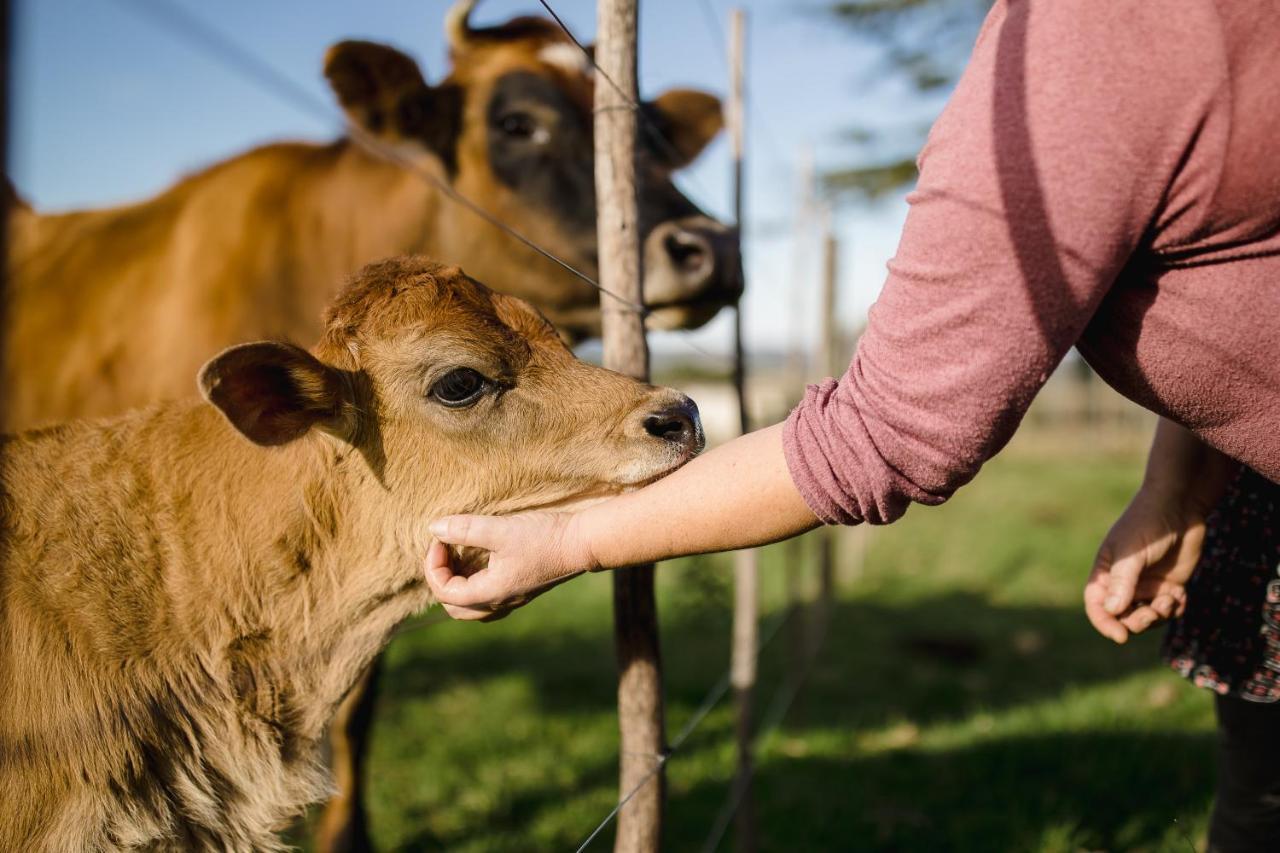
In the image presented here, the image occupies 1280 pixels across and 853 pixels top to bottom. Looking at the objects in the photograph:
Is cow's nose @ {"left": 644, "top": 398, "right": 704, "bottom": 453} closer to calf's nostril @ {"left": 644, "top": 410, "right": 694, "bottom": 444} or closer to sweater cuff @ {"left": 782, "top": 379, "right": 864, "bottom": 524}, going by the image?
calf's nostril @ {"left": 644, "top": 410, "right": 694, "bottom": 444}

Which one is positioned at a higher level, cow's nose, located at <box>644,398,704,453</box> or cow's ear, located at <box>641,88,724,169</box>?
cow's ear, located at <box>641,88,724,169</box>

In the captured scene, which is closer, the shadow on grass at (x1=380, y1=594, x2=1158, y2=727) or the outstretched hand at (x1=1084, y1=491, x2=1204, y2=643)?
the outstretched hand at (x1=1084, y1=491, x2=1204, y2=643)

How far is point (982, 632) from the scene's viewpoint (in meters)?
7.21

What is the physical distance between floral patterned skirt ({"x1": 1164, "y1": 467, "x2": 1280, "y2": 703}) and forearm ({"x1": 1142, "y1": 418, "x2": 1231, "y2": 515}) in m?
0.04

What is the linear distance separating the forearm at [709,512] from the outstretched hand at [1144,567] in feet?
3.37

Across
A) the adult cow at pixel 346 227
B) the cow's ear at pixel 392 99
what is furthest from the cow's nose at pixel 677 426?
the cow's ear at pixel 392 99

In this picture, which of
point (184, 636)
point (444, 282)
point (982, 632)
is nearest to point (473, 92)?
point (444, 282)

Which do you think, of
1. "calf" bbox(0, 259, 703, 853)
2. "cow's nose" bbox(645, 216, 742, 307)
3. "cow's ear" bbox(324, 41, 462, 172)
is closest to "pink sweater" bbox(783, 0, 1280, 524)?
"calf" bbox(0, 259, 703, 853)

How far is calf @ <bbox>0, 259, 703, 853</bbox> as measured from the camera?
2.19 metres

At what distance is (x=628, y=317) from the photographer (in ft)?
8.10

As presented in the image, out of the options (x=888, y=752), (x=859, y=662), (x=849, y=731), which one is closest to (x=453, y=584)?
(x=888, y=752)

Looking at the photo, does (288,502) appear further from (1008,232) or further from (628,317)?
(1008,232)

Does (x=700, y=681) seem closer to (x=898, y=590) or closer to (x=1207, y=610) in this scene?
(x=898, y=590)

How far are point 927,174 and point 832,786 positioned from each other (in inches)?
136
